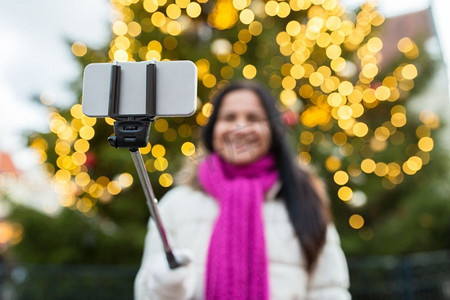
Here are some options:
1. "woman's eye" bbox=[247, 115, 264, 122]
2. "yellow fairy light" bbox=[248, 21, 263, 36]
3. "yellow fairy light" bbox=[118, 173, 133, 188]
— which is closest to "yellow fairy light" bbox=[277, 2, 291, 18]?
"yellow fairy light" bbox=[248, 21, 263, 36]

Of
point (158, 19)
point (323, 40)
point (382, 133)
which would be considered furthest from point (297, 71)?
point (158, 19)

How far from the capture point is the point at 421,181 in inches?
126

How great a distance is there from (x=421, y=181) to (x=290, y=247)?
7.80ft

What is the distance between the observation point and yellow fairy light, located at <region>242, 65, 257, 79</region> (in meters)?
2.79

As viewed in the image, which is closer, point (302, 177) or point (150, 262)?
point (150, 262)

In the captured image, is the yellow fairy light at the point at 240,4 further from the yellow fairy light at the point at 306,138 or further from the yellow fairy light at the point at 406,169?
the yellow fairy light at the point at 406,169

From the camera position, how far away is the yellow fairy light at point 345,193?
9.92 ft

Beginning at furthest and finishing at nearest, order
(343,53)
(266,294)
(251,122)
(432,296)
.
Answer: (432,296) < (343,53) < (251,122) < (266,294)

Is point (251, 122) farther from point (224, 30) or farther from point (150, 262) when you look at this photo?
point (224, 30)

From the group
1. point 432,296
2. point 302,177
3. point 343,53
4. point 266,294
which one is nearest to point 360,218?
point 432,296

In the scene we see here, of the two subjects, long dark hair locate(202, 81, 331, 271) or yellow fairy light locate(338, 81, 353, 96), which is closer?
long dark hair locate(202, 81, 331, 271)

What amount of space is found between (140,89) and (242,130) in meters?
0.66

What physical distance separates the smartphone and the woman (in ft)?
1.64

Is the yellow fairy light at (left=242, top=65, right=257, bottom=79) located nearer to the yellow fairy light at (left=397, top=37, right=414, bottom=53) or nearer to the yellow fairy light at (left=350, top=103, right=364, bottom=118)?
the yellow fairy light at (left=350, top=103, right=364, bottom=118)
